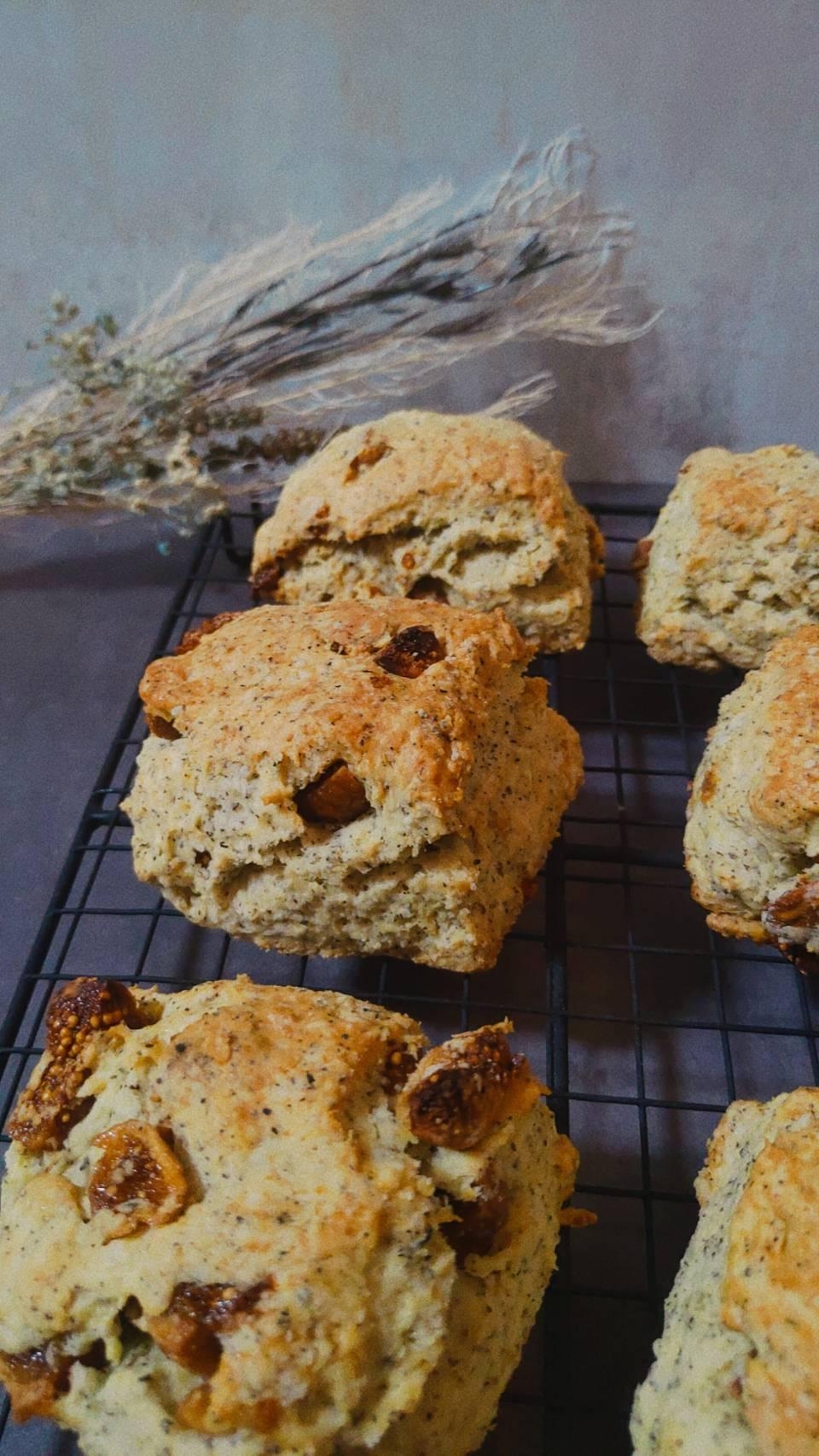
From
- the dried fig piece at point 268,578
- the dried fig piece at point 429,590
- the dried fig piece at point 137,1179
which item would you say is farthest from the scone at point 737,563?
the dried fig piece at point 137,1179

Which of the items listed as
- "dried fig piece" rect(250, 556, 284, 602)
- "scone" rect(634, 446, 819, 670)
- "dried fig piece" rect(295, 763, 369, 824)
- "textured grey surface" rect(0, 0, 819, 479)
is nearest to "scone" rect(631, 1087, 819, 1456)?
"dried fig piece" rect(295, 763, 369, 824)

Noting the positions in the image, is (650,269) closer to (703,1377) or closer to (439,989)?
(439,989)

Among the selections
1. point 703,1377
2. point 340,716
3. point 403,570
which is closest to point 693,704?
point 403,570

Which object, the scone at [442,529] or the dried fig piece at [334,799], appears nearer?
the dried fig piece at [334,799]

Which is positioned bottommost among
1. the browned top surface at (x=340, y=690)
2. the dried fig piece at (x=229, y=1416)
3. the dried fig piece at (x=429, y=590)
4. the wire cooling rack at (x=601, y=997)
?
the wire cooling rack at (x=601, y=997)

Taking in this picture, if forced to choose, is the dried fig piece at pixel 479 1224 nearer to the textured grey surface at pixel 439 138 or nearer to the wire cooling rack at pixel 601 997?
the wire cooling rack at pixel 601 997

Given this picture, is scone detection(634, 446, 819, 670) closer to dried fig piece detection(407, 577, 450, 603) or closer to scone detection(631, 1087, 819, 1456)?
dried fig piece detection(407, 577, 450, 603)

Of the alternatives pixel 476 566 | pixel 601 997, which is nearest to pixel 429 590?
pixel 476 566
